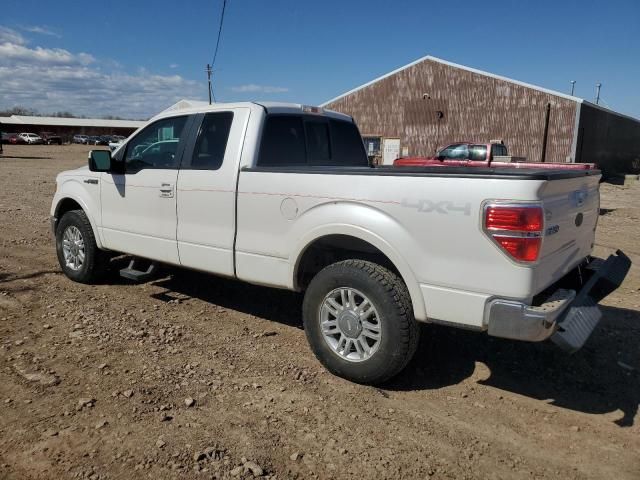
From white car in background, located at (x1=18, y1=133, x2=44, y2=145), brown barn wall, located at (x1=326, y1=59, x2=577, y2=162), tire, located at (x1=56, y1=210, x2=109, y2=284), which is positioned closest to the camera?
tire, located at (x1=56, y1=210, x2=109, y2=284)

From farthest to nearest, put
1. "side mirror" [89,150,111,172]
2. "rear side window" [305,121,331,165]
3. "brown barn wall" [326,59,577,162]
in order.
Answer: "brown barn wall" [326,59,577,162]
"side mirror" [89,150,111,172]
"rear side window" [305,121,331,165]

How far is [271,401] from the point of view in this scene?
351 cm

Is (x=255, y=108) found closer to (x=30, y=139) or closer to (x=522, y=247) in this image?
(x=522, y=247)

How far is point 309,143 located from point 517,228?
8.55 ft

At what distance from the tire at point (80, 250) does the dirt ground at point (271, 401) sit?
0.48m

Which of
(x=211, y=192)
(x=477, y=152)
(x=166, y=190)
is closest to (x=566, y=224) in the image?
(x=211, y=192)

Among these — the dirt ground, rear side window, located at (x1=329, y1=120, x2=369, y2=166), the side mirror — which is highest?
rear side window, located at (x1=329, y1=120, x2=369, y2=166)

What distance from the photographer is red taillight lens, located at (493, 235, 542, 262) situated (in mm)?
2936

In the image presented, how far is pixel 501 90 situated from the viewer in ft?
91.1

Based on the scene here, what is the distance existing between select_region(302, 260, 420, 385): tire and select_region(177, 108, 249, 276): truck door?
1.00 metres

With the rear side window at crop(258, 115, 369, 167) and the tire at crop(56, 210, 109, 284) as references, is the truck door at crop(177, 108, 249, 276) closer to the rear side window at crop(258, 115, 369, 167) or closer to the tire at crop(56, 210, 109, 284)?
the rear side window at crop(258, 115, 369, 167)

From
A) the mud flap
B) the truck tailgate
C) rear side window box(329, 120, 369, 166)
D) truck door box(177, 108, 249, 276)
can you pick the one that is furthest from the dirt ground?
rear side window box(329, 120, 369, 166)

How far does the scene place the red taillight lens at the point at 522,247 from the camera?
2936 mm

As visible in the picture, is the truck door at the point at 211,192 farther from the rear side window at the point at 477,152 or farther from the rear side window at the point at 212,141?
the rear side window at the point at 477,152
